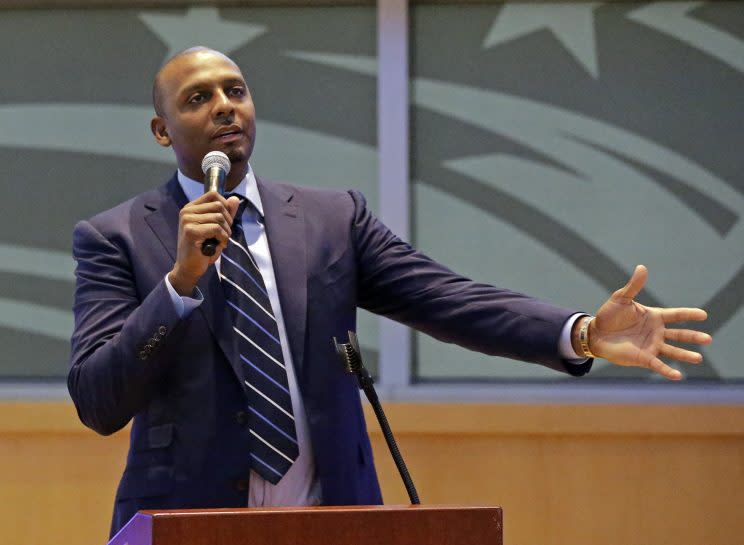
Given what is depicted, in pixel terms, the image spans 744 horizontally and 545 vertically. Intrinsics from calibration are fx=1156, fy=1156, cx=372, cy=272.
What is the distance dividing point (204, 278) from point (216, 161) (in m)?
0.23

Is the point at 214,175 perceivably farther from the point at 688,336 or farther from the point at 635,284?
the point at 688,336

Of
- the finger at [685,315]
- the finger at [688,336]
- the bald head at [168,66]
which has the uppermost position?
the bald head at [168,66]

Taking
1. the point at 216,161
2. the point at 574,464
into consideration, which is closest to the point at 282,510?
the point at 216,161

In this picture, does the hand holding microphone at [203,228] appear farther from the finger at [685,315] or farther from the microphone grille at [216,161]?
the finger at [685,315]

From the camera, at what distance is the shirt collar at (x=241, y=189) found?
7.23 ft

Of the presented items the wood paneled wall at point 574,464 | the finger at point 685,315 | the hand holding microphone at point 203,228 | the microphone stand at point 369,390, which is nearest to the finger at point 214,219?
the hand holding microphone at point 203,228

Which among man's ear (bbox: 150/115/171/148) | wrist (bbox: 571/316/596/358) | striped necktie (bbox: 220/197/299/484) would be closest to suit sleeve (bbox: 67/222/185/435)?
striped necktie (bbox: 220/197/299/484)

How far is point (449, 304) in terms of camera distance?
2.21 m

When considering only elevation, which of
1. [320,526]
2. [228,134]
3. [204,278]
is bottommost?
[320,526]

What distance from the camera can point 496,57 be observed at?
429 centimetres

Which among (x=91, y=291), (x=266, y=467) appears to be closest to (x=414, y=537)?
(x=266, y=467)

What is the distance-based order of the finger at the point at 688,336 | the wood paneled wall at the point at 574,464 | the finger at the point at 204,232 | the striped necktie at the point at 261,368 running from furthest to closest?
1. the wood paneled wall at the point at 574,464
2. the striped necktie at the point at 261,368
3. the finger at the point at 688,336
4. the finger at the point at 204,232

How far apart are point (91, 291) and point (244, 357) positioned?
320mm

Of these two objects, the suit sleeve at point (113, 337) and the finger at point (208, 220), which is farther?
the suit sleeve at point (113, 337)
